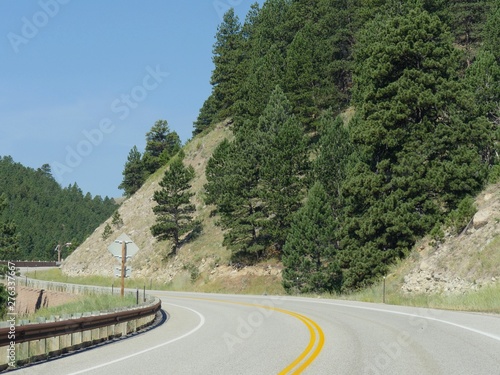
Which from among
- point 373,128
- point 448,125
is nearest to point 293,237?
point 373,128

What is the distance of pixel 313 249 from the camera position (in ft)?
123

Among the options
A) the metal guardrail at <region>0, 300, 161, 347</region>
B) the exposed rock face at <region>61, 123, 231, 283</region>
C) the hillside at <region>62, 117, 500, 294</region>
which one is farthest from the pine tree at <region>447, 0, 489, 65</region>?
the metal guardrail at <region>0, 300, 161, 347</region>

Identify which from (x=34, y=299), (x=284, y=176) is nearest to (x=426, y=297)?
(x=284, y=176)

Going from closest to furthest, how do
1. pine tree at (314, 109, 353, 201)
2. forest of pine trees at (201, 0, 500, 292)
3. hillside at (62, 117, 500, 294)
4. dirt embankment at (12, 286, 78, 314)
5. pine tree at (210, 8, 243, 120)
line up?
1. hillside at (62, 117, 500, 294)
2. forest of pine trees at (201, 0, 500, 292)
3. pine tree at (314, 109, 353, 201)
4. dirt embankment at (12, 286, 78, 314)
5. pine tree at (210, 8, 243, 120)

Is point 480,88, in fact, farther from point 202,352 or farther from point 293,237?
point 202,352

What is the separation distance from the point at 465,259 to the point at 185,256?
36538 millimetres

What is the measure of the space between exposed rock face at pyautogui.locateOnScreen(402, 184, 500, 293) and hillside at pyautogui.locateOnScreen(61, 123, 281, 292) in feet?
58.3

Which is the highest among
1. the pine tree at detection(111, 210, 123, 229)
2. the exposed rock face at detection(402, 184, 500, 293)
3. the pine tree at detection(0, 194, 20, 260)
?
the pine tree at detection(111, 210, 123, 229)

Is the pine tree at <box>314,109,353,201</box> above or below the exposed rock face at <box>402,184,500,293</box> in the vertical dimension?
above

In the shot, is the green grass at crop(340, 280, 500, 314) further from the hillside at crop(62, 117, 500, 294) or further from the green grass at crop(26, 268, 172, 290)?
the green grass at crop(26, 268, 172, 290)

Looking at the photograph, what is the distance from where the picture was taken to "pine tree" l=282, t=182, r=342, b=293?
1468 inches

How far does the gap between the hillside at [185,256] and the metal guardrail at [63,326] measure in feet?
101

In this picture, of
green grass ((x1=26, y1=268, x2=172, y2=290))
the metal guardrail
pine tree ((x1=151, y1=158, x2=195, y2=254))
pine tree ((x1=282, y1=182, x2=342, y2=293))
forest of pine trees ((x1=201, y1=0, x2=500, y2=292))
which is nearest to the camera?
the metal guardrail

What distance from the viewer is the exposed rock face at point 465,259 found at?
969 inches
